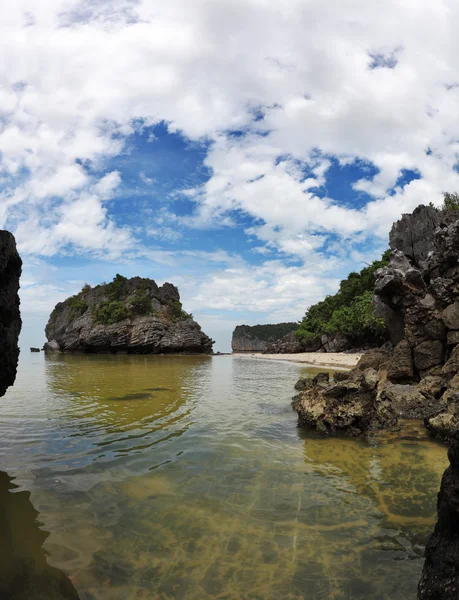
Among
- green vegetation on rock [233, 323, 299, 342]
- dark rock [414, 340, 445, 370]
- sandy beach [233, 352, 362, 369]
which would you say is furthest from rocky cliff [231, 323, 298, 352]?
dark rock [414, 340, 445, 370]

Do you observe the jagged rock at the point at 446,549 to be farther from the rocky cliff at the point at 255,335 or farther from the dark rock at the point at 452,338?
the rocky cliff at the point at 255,335

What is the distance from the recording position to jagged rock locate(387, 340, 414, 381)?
13.7 m

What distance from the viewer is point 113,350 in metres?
65.5

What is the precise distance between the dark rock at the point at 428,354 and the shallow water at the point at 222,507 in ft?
13.7

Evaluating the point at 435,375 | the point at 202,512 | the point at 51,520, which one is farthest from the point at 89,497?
the point at 435,375

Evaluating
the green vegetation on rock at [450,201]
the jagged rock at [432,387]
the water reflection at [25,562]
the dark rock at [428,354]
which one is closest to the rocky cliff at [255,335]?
the green vegetation on rock at [450,201]

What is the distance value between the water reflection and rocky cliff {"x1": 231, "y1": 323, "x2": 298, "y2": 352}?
4540 inches

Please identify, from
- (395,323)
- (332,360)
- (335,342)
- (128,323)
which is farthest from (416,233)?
(128,323)

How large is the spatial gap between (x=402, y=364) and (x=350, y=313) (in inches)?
1550

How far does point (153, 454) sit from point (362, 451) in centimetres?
456

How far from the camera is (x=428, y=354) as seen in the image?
13188mm

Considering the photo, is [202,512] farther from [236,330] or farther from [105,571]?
[236,330]

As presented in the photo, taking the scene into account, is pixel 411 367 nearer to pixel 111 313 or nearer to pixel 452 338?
pixel 452 338

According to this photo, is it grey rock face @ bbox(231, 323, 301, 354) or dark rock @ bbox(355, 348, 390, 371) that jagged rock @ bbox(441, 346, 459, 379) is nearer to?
dark rock @ bbox(355, 348, 390, 371)
